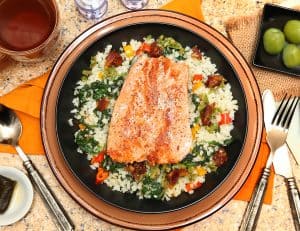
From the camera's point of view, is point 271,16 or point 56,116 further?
point 271,16

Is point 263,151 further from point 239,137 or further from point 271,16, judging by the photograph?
point 271,16

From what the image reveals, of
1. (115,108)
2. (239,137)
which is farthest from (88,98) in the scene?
(239,137)

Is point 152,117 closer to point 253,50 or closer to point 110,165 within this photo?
point 110,165

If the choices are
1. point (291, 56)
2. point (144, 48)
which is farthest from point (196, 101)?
point (291, 56)

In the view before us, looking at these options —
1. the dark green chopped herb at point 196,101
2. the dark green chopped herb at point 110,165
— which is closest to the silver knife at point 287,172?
the dark green chopped herb at point 196,101

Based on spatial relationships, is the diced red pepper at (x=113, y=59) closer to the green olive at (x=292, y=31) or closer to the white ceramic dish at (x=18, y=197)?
the white ceramic dish at (x=18, y=197)

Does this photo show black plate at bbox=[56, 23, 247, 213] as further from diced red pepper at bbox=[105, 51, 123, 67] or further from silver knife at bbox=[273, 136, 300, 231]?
silver knife at bbox=[273, 136, 300, 231]

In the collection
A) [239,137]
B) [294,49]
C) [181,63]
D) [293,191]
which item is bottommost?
[293,191]
